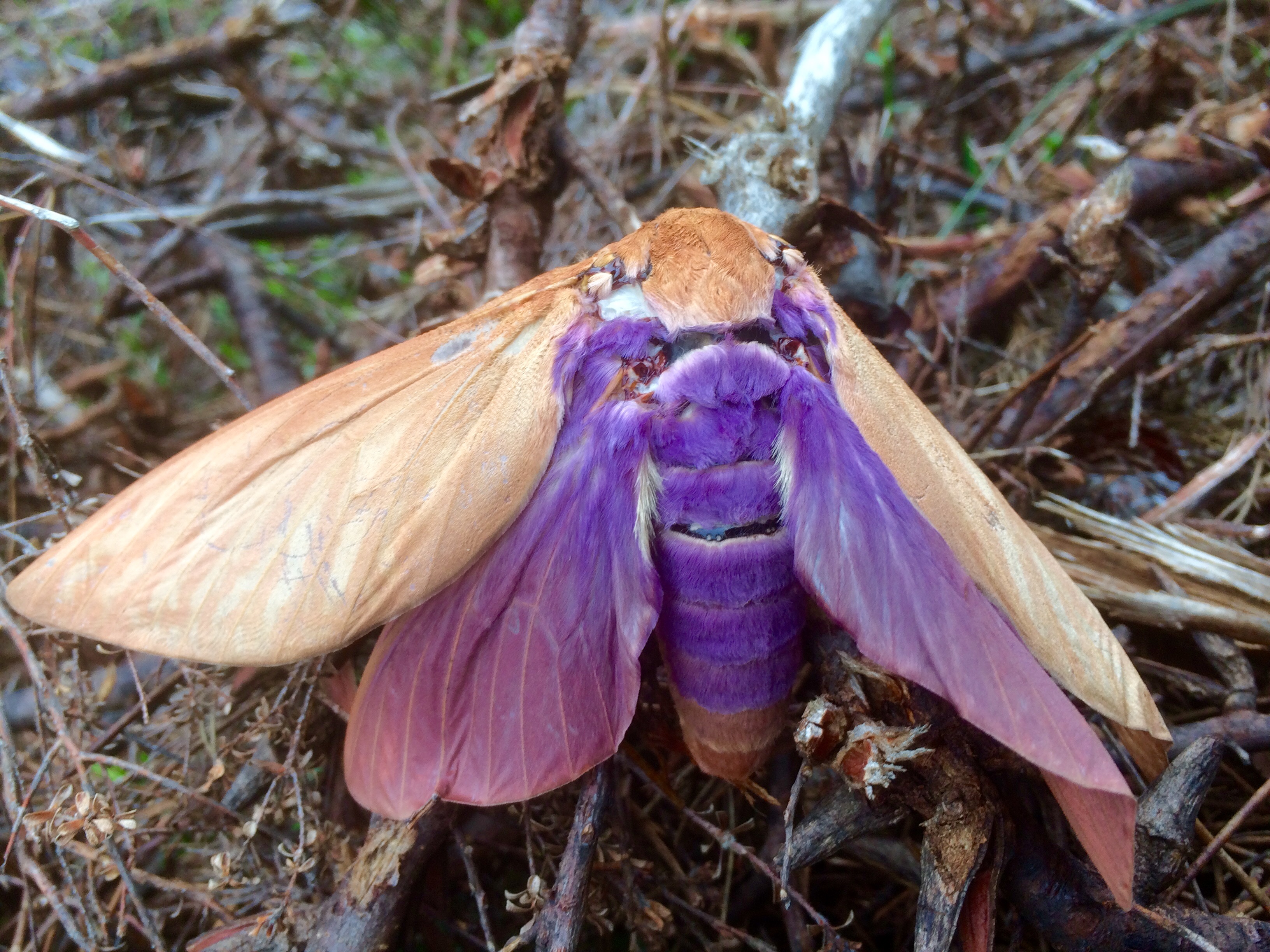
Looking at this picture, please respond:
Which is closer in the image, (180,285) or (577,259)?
(577,259)

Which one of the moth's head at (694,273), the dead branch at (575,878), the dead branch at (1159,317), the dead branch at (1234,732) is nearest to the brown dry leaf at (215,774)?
the dead branch at (575,878)

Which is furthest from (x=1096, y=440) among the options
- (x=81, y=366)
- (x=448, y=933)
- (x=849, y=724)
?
(x=81, y=366)

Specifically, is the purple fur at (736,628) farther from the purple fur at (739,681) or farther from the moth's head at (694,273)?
the moth's head at (694,273)

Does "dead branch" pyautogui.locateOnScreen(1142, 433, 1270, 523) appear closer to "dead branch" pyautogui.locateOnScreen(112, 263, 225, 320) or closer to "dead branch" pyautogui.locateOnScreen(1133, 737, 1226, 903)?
"dead branch" pyautogui.locateOnScreen(1133, 737, 1226, 903)

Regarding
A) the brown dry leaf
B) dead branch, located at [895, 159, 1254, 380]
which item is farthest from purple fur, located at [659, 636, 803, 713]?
dead branch, located at [895, 159, 1254, 380]

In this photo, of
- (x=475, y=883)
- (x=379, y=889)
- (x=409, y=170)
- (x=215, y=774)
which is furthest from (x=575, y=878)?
(x=409, y=170)

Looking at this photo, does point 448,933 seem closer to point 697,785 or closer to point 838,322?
point 697,785

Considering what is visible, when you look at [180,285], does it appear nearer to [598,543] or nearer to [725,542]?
[598,543]
